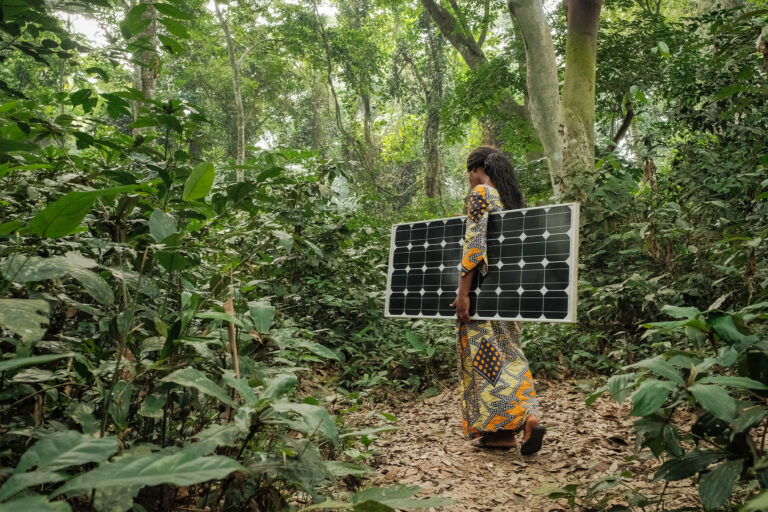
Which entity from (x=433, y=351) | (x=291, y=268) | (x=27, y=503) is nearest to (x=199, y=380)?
(x=27, y=503)

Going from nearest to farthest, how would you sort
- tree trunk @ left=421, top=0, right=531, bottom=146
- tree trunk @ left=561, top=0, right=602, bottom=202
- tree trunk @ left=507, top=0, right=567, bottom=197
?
tree trunk @ left=561, top=0, right=602, bottom=202
tree trunk @ left=507, top=0, right=567, bottom=197
tree trunk @ left=421, top=0, right=531, bottom=146

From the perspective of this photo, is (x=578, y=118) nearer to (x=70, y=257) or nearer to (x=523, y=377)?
(x=523, y=377)

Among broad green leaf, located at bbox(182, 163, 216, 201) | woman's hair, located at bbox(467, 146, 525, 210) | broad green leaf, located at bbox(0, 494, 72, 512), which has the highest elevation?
woman's hair, located at bbox(467, 146, 525, 210)

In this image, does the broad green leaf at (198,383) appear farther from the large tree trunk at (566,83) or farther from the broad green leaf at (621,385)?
the large tree trunk at (566,83)

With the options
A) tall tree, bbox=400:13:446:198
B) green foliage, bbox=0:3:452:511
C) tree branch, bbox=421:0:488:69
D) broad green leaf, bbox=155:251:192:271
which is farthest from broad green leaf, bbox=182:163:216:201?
tall tree, bbox=400:13:446:198

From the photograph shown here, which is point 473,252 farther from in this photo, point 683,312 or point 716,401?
point 716,401

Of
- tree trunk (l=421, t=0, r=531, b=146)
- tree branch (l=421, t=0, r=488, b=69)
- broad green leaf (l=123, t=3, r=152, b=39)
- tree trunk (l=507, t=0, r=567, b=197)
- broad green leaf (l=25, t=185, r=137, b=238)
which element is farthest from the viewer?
tree branch (l=421, t=0, r=488, b=69)

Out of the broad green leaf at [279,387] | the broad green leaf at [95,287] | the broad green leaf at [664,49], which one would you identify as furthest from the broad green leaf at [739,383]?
the broad green leaf at [664,49]

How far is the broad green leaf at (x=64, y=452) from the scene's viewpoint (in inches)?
32.3

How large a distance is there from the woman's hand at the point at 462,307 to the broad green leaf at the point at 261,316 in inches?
82.3

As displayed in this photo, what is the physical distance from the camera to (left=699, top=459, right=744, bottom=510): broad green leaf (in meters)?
1.22

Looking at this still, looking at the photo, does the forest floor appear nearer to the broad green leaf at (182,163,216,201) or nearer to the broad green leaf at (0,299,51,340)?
the broad green leaf at (182,163,216,201)

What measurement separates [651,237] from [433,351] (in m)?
2.32

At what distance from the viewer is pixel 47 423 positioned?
1418 millimetres
